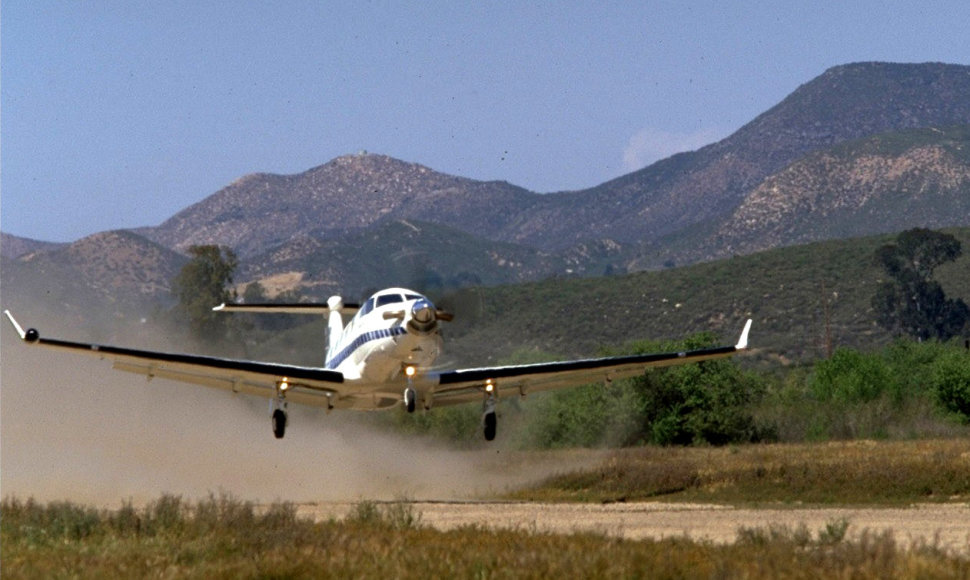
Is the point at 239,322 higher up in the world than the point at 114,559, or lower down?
higher up

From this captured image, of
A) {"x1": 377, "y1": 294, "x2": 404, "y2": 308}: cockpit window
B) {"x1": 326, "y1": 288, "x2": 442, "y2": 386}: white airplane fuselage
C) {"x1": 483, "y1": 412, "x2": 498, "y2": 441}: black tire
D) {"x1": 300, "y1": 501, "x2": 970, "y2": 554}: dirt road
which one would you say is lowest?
{"x1": 300, "y1": 501, "x2": 970, "y2": 554}: dirt road

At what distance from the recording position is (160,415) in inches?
2087

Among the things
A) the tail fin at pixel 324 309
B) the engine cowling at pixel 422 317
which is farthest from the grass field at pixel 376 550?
the tail fin at pixel 324 309

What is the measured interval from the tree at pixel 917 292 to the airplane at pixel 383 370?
99645mm

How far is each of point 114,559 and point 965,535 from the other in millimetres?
14720

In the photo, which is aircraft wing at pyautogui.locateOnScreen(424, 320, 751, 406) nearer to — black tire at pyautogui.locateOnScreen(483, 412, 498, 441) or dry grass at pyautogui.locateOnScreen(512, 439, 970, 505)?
black tire at pyautogui.locateOnScreen(483, 412, 498, 441)

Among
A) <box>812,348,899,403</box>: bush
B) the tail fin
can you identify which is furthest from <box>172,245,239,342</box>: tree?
the tail fin

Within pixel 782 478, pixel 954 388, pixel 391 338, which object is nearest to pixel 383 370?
pixel 391 338

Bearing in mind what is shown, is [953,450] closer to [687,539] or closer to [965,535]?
[965,535]

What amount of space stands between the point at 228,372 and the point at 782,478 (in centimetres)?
1648

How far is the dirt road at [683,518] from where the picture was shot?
82.7ft

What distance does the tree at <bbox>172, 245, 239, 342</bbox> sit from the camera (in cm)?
10944

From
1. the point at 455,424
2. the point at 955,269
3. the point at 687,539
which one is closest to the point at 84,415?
the point at 455,424

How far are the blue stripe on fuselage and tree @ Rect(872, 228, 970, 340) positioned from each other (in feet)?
339
